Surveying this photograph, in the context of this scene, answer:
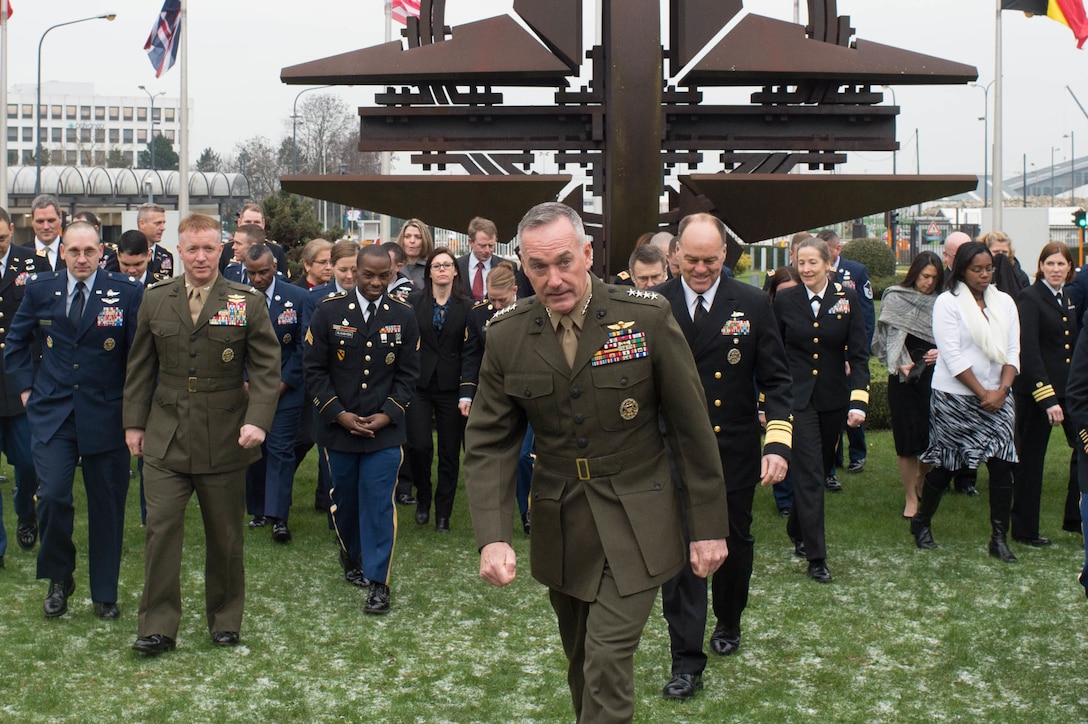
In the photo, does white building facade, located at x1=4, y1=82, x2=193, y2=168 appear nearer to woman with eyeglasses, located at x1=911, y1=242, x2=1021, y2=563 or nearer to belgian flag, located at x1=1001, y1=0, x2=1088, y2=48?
belgian flag, located at x1=1001, y1=0, x2=1088, y2=48

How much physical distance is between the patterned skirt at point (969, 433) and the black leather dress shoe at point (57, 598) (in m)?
4.60

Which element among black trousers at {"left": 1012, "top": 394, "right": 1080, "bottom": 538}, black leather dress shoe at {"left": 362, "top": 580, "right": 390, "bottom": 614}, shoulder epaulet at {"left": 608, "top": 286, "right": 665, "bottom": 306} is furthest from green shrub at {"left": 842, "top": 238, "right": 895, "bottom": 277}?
shoulder epaulet at {"left": 608, "top": 286, "right": 665, "bottom": 306}

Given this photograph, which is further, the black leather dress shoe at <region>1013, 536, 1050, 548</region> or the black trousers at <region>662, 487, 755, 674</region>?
the black leather dress shoe at <region>1013, 536, 1050, 548</region>

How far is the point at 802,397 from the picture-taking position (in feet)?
22.7

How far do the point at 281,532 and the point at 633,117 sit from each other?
10.9 ft

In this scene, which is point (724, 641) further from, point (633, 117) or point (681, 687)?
point (633, 117)

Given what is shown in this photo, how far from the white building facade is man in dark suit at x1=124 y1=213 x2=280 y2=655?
127 metres

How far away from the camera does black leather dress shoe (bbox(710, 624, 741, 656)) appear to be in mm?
5574

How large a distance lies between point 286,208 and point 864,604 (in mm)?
20082

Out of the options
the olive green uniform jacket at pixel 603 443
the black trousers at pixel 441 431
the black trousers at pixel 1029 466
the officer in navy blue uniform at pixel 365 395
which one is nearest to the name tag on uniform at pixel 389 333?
the officer in navy blue uniform at pixel 365 395

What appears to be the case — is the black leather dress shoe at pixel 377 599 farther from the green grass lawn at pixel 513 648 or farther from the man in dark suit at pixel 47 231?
the man in dark suit at pixel 47 231

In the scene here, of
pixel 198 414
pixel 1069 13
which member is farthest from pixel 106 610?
pixel 1069 13

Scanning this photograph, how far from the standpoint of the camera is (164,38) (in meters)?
23.4

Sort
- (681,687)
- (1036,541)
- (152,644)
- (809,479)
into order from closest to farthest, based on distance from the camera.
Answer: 1. (681,687)
2. (152,644)
3. (809,479)
4. (1036,541)
